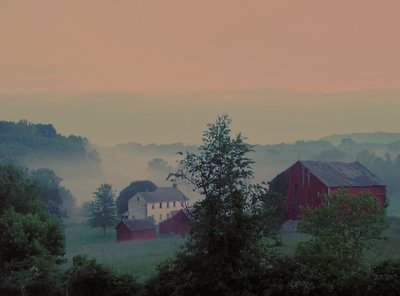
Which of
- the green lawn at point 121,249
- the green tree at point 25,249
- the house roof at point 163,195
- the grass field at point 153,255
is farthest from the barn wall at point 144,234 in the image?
the green tree at point 25,249

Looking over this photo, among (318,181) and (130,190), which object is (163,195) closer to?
(130,190)

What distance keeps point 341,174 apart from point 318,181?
3.91 m

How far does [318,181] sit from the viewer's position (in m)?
53.3

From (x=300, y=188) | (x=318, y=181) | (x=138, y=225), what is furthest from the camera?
(x=138, y=225)

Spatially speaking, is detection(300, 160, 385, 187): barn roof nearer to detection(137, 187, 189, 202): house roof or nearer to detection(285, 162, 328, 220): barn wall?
detection(285, 162, 328, 220): barn wall

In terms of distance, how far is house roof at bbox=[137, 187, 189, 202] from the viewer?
82.1 metres

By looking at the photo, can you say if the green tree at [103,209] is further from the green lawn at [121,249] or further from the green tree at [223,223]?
the green tree at [223,223]

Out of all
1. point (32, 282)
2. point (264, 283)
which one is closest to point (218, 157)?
point (264, 283)

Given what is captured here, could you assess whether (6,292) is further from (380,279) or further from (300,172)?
(300,172)

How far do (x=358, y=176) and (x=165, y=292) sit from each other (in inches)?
1672

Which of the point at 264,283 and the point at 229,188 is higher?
the point at 229,188

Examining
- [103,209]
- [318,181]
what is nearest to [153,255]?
[318,181]

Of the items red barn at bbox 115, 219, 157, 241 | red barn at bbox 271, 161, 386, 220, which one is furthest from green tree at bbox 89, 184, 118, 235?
red barn at bbox 271, 161, 386, 220

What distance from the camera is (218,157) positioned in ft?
57.3
